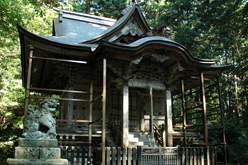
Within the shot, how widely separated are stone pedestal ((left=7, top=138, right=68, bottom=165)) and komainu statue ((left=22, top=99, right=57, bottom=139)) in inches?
6.3

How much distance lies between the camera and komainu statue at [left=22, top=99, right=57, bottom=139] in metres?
6.13

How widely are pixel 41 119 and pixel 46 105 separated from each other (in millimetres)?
418

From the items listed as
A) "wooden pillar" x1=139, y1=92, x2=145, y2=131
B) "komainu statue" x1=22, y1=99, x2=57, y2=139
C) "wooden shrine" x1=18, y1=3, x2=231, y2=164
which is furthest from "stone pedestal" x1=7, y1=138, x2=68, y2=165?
"wooden pillar" x1=139, y1=92, x2=145, y2=131

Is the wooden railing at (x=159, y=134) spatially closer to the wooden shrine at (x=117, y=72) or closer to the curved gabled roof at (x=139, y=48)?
the wooden shrine at (x=117, y=72)

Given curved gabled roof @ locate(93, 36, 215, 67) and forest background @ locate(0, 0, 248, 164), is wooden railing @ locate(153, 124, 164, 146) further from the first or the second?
forest background @ locate(0, 0, 248, 164)

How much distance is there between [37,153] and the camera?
589 cm

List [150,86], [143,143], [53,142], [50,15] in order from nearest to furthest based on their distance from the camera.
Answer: [53,142] < [143,143] < [150,86] < [50,15]

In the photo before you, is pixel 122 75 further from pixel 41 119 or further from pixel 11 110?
pixel 11 110

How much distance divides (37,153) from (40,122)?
889 millimetres

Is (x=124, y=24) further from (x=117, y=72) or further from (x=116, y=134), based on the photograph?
(x=116, y=134)

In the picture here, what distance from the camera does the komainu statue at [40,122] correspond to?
6.13 meters

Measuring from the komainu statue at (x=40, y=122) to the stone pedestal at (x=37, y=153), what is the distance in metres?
0.16

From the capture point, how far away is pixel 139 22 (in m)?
12.6

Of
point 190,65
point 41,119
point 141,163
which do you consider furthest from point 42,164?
point 190,65
